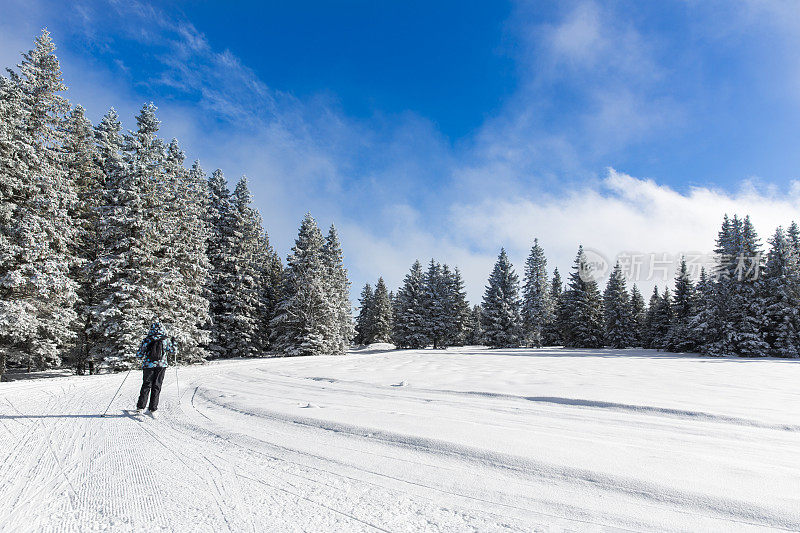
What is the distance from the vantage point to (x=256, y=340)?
28.7 meters

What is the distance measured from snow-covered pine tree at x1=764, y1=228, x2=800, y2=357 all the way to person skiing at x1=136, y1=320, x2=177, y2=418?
38.8 meters

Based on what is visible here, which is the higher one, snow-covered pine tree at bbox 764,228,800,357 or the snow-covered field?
snow-covered pine tree at bbox 764,228,800,357

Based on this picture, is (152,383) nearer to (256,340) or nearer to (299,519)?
(299,519)

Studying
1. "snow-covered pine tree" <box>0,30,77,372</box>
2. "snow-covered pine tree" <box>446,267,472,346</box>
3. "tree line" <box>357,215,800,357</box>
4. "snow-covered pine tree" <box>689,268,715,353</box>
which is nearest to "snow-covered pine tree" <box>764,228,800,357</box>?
"tree line" <box>357,215,800,357</box>

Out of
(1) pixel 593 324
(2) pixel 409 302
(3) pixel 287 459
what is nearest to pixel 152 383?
(3) pixel 287 459

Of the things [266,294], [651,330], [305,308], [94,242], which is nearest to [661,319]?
[651,330]

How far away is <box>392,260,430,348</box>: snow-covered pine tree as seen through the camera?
42750 millimetres

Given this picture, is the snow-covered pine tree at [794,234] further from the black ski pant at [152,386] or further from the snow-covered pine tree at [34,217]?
the snow-covered pine tree at [34,217]

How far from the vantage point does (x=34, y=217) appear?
13562mm

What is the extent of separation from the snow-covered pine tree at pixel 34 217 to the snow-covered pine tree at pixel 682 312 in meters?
44.2

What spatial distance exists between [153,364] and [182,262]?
1603 centimetres

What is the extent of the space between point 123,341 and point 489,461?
58.4 feet

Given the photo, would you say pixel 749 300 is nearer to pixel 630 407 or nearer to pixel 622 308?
pixel 622 308

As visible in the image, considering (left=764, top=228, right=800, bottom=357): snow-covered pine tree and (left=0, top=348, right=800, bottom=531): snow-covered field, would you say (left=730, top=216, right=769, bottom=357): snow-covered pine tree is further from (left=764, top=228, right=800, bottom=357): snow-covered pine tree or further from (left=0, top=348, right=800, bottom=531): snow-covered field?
(left=0, top=348, right=800, bottom=531): snow-covered field
